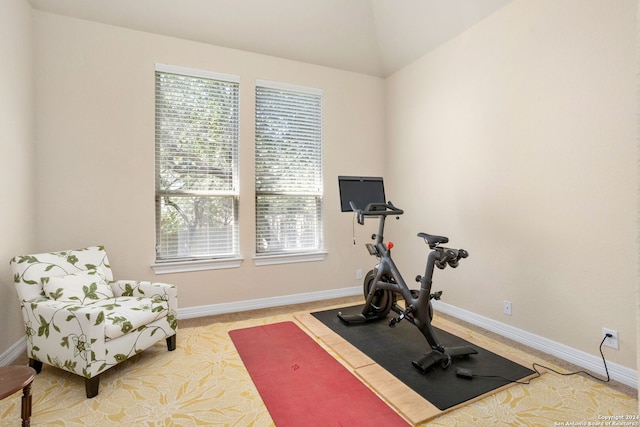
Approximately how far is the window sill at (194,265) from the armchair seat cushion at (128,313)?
795 mm

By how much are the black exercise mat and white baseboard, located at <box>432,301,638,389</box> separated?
0.46 m

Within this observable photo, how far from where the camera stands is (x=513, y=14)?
2975 mm

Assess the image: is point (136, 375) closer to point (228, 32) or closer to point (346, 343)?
point (346, 343)

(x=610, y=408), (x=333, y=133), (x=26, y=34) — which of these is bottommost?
(x=610, y=408)

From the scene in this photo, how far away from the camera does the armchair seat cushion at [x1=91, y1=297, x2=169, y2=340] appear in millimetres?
2219

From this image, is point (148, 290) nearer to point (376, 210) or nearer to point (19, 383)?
point (19, 383)

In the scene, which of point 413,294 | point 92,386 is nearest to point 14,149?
point 92,386

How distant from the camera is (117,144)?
3.31m

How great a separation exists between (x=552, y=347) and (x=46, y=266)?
13.3 feet

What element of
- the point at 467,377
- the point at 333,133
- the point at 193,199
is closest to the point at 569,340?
the point at 467,377

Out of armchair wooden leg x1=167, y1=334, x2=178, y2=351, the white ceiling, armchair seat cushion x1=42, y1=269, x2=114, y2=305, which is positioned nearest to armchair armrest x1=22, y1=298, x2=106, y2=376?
armchair seat cushion x1=42, y1=269, x2=114, y2=305

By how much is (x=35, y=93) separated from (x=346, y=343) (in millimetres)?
3609

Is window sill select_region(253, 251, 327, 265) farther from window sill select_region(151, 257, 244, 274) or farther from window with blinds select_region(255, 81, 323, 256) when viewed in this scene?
window sill select_region(151, 257, 244, 274)

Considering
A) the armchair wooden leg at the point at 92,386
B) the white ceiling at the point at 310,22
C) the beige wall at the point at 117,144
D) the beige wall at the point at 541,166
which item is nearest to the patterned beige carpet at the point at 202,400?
the armchair wooden leg at the point at 92,386
